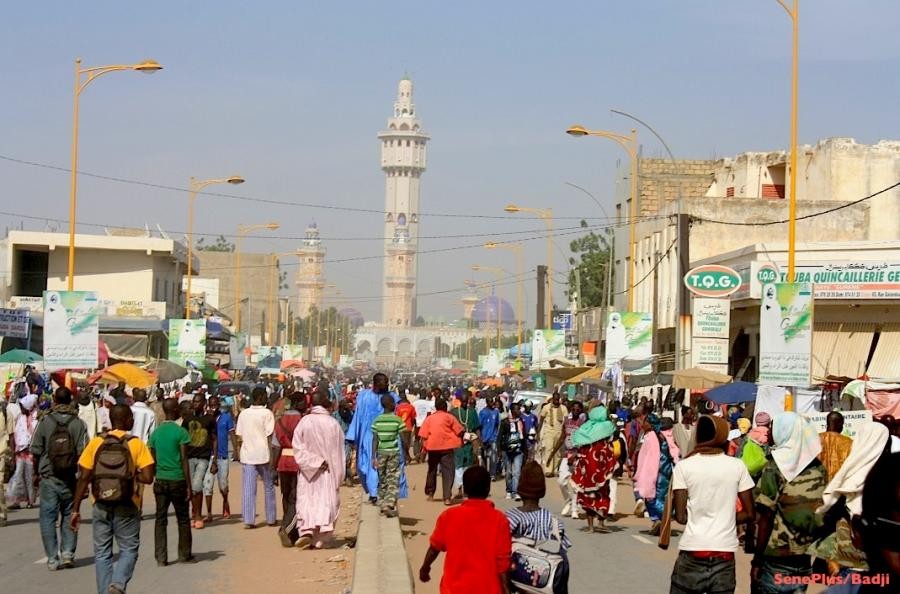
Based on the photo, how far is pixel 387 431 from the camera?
49.8ft

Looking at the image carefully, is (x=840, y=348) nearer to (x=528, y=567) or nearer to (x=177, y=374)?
(x=177, y=374)

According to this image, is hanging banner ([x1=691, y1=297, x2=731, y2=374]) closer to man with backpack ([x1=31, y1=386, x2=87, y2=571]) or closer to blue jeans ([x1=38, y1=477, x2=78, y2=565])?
man with backpack ([x1=31, y1=386, x2=87, y2=571])

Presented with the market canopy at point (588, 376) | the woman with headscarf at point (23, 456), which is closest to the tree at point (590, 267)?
the market canopy at point (588, 376)

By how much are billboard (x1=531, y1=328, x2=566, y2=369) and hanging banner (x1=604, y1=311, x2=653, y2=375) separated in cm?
1602

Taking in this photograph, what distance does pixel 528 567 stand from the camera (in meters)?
7.08

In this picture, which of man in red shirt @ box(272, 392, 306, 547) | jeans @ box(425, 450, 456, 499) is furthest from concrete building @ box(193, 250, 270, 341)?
man in red shirt @ box(272, 392, 306, 547)

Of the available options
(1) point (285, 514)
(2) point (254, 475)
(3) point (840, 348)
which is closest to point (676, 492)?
(1) point (285, 514)

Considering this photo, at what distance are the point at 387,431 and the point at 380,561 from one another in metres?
4.23

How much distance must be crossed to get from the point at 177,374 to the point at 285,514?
2241 centimetres

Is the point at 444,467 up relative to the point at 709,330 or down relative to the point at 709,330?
down

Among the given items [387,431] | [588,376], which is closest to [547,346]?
[588,376]

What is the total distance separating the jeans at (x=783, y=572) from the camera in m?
8.00

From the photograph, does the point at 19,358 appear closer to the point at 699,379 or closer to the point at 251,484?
the point at 699,379

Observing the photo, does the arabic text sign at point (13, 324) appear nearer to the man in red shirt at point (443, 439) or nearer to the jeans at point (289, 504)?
the man in red shirt at point (443, 439)
